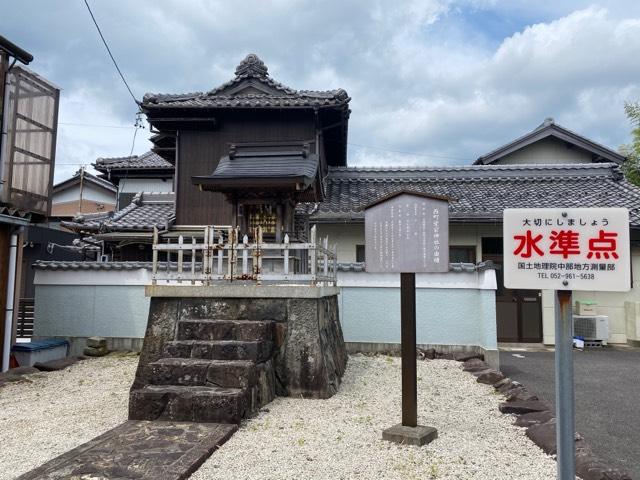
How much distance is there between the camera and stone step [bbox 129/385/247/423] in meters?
5.50

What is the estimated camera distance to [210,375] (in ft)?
19.6

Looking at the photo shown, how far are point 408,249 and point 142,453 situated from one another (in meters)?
3.54

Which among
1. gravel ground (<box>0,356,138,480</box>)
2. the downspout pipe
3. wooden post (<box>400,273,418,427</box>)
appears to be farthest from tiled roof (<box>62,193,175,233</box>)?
wooden post (<box>400,273,418,427</box>)

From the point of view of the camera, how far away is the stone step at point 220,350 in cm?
638

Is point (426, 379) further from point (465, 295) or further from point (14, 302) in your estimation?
point (14, 302)

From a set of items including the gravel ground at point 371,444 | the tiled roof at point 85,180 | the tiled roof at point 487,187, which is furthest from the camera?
the tiled roof at point 85,180

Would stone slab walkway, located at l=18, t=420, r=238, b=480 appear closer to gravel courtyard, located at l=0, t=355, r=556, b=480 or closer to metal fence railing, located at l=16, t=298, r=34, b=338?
gravel courtyard, located at l=0, t=355, r=556, b=480

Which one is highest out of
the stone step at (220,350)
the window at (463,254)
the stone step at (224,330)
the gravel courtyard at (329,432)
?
the window at (463,254)

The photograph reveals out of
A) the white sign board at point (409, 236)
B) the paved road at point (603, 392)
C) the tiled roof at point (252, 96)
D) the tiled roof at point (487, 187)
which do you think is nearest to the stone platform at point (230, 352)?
the white sign board at point (409, 236)

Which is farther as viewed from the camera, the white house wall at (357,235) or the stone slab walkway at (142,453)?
the white house wall at (357,235)

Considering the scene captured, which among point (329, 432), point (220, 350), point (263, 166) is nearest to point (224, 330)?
point (220, 350)

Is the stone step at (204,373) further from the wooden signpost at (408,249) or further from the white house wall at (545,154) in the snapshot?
the white house wall at (545,154)

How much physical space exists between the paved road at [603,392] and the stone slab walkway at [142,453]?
4.14 m

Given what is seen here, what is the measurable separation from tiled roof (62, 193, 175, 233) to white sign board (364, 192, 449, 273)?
8.44 metres
